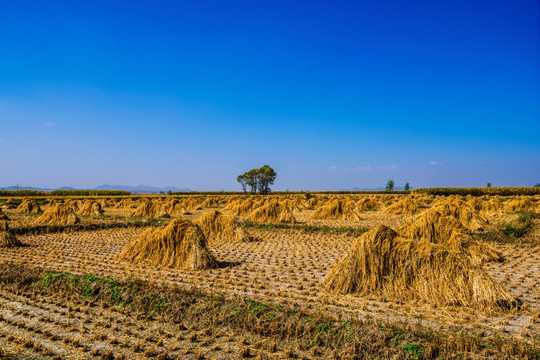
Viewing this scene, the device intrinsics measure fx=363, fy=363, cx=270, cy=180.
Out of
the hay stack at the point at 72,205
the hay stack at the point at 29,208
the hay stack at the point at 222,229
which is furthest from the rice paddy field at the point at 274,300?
the hay stack at the point at 29,208

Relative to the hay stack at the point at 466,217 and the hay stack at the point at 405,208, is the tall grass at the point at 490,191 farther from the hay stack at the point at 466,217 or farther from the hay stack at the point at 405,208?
the hay stack at the point at 466,217

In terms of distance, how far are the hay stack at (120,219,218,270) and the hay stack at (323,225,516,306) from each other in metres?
3.67

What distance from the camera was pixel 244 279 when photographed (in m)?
8.35

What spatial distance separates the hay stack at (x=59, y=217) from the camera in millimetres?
19812

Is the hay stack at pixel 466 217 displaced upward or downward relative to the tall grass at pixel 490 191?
downward

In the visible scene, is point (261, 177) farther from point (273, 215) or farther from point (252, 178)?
point (273, 215)

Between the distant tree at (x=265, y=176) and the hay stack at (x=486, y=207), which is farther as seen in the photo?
the distant tree at (x=265, y=176)

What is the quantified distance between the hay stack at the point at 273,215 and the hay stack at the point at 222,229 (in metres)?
5.64

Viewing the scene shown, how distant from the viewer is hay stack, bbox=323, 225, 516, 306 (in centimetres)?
646

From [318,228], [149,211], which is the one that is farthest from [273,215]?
[149,211]

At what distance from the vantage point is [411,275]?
7.14 m

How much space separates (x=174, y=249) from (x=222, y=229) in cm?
558

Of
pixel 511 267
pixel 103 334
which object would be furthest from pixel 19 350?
pixel 511 267

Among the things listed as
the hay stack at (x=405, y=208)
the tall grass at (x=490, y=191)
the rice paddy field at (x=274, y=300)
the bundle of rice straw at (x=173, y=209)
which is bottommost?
the rice paddy field at (x=274, y=300)
